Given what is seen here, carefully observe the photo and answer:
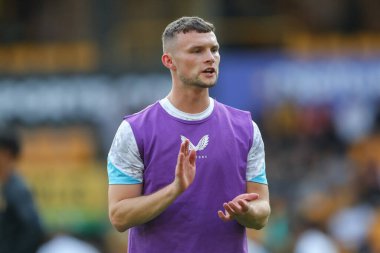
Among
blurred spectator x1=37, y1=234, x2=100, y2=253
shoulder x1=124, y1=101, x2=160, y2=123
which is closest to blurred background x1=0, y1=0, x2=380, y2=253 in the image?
blurred spectator x1=37, y1=234, x2=100, y2=253

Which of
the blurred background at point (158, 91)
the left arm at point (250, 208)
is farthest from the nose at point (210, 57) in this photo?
the blurred background at point (158, 91)

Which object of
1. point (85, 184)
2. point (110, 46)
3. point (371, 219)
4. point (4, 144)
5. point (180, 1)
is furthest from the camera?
point (180, 1)

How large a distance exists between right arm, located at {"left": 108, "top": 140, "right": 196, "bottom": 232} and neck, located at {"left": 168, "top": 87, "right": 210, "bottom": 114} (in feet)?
1.52

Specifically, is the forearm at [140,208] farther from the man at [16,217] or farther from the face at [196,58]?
the man at [16,217]

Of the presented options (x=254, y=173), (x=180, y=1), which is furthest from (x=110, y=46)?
(x=254, y=173)

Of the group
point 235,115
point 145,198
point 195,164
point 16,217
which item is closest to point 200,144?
point 195,164

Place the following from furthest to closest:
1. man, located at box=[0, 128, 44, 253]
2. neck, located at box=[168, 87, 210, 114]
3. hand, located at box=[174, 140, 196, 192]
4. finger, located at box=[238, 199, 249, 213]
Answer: man, located at box=[0, 128, 44, 253], neck, located at box=[168, 87, 210, 114], finger, located at box=[238, 199, 249, 213], hand, located at box=[174, 140, 196, 192]

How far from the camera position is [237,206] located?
662 centimetres

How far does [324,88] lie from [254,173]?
50.9 feet

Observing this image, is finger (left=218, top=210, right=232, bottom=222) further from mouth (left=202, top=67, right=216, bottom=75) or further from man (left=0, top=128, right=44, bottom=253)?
man (left=0, top=128, right=44, bottom=253)

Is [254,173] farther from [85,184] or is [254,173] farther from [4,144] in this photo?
[85,184]

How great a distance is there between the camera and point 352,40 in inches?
918

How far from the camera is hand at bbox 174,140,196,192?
6.54 metres

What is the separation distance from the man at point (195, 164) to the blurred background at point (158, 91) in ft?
Result: 40.9
